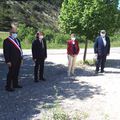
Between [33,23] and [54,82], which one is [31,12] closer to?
[33,23]

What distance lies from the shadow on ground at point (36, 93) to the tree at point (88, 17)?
334 centimetres

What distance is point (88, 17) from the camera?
65.1 feet

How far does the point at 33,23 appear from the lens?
175ft

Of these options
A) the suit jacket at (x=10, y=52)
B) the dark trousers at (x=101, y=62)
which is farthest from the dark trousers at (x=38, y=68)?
the dark trousers at (x=101, y=62)

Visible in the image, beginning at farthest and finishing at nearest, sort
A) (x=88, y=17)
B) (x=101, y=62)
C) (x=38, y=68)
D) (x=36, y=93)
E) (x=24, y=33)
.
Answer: (x=24, y=33) → (x=88, y=17) → (x=101, y=62) → (x=38, y=68) → (x=36, y=93)

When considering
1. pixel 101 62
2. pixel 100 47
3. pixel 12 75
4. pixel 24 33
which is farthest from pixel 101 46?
pixel 24 33

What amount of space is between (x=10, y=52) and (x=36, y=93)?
144 centimetres

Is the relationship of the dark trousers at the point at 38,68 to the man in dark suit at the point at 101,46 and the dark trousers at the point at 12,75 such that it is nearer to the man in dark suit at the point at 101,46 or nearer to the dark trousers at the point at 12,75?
the dark trousers at the point at 12,75

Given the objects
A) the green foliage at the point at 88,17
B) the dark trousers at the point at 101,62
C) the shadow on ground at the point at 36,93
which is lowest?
the shadow on ground at the point at 36,93

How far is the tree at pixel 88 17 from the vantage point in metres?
19.8

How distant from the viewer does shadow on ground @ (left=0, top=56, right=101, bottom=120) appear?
9.92m

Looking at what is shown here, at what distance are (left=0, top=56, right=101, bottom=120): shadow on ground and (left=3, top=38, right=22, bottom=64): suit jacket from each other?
3.05ft

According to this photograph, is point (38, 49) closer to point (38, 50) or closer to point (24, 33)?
point (38, 50)

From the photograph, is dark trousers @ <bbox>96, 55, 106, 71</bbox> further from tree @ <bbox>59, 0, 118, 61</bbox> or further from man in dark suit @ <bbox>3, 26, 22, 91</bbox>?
man in dark suit @ <bbox>3, 26, 22, 91</bbox>
